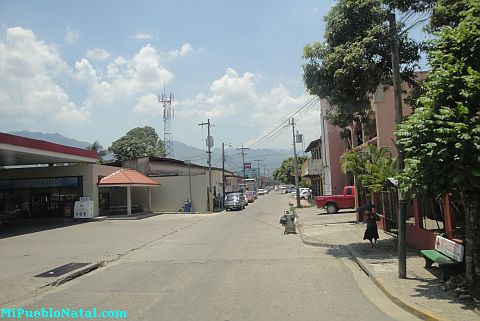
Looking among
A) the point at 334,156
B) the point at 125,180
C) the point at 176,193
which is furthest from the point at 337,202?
the point at 176,193

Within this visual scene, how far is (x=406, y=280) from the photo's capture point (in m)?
9.80

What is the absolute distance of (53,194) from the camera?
37.2 m

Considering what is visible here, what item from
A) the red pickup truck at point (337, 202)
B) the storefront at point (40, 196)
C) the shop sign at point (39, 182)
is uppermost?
the shop sign at point (39, 182)

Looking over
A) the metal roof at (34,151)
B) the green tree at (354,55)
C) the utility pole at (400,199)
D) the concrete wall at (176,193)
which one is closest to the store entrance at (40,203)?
the metal roof at (34,151)

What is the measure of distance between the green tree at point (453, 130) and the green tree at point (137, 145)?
6940 cm

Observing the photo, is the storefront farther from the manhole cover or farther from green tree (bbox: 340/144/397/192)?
the manhole cover

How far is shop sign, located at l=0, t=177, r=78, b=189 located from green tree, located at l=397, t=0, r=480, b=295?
31.9 metres

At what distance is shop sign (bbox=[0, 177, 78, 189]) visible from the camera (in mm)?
36219

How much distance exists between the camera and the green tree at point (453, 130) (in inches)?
291

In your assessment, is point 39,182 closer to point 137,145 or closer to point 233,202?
point 233,202

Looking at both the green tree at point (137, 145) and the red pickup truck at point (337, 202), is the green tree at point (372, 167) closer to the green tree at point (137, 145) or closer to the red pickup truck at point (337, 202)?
the red pickup truck at point (337, 202)

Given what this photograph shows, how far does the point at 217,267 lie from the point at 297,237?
841 cm

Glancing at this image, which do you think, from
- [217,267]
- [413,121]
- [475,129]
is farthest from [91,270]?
[475,129]

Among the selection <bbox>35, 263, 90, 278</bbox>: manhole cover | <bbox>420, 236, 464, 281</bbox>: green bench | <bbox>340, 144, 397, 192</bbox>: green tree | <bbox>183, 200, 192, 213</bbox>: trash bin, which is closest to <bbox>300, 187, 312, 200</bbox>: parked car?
<bbox>183, 200, 192, 213</bbox>: trash bin
